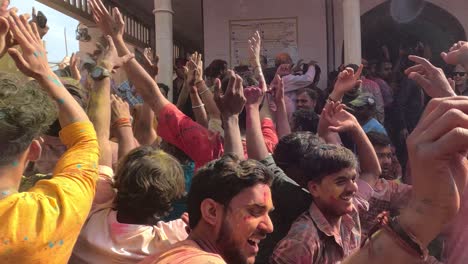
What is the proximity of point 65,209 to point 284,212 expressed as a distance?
3.58 feet

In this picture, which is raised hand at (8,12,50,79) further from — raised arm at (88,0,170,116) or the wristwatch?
raised arm at (88,0,170,116)

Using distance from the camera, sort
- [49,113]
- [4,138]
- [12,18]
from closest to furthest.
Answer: [4,138]
[49,113]
[12,18]

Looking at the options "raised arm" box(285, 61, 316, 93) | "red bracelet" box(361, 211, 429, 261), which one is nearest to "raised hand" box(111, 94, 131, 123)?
"red bracelet" box(361, 211, 429, 261)

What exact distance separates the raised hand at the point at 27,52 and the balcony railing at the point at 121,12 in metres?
8.30

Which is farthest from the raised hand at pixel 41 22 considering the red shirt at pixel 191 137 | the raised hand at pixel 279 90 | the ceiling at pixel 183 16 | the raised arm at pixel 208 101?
the ceiling at pixel 183 16

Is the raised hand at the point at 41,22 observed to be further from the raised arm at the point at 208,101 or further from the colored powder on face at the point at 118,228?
the colored powder on face at the point at 118,228

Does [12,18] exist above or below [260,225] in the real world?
above

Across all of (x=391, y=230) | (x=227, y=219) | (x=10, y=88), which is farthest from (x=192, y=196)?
(x=391, y=230)

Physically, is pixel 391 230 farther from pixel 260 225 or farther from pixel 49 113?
pixel 49 113

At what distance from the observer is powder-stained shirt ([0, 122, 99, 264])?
60.0 inches

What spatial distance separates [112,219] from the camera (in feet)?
6.97

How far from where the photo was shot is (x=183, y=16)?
1423 cm

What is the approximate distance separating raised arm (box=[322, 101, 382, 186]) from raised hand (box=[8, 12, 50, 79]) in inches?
62.7

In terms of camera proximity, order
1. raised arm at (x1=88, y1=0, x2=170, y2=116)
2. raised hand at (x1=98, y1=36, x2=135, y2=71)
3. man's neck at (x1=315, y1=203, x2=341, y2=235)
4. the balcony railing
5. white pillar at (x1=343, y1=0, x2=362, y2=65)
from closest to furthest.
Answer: man's neck at (x1=315, y1=203, x2=341, y2=235), raised hand at (x1=98, y1=36, x2=135, y2=71), raised arm at (x1=88, y1=0, x2=170, y2=116), white pillar at (x1=343, y1=0, x2=362, y2=65), the balcony railing
